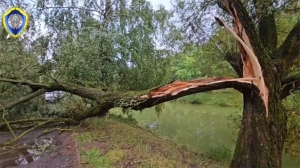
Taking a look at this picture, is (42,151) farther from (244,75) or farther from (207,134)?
(207,134)

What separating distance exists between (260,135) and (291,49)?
70.1 inches

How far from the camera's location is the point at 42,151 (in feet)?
18.2

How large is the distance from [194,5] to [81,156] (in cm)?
469

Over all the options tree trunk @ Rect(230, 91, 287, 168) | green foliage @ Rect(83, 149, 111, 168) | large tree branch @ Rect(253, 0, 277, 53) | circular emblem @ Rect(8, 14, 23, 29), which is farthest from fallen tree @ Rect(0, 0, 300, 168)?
circular emblem @ Rect(8, 14, 23, 29)

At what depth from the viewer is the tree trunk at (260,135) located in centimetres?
425

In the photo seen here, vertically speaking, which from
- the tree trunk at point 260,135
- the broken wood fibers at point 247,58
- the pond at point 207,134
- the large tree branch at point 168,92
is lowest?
the pond at point 207,134

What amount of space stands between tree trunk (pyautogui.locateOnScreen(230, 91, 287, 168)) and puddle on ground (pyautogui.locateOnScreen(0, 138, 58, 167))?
3.55 metres

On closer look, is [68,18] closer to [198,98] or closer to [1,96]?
[1,96]

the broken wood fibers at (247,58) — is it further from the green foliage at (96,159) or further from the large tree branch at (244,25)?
the green foliage at (96,159)

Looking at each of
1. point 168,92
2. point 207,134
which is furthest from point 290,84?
point 207,134

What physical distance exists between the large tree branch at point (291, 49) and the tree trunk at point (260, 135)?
2.80ft

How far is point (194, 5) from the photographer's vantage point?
7.29 metres

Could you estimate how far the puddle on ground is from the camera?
506cm

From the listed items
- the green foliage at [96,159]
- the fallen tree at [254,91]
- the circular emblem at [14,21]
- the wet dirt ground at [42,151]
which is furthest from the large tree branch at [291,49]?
the circular emblem at [14,21]
